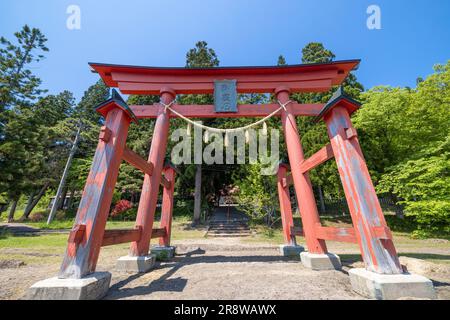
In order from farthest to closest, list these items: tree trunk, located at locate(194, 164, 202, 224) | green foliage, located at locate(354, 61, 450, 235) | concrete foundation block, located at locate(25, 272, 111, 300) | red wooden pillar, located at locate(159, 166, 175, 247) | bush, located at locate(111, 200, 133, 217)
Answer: bush, located at locate(111, 200, 133, 217)
tree trunk, located at locate(194, 164, 202, 224)
green foliage, located at locate(354, 61, 450, 235)
red wooden pillar, located at locate(159, 166, 175, 247)
concrete foundation block, located at locate(25, 272, 111, 300)

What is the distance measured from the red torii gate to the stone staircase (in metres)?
6.62

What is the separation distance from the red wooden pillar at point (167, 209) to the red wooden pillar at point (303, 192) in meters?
3.64

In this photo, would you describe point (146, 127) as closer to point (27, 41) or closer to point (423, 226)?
point (27, 41)

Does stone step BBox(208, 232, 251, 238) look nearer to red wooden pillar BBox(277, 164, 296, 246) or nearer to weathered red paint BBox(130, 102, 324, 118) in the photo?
red wooden pillar BBox(277, 164, 296, 246)

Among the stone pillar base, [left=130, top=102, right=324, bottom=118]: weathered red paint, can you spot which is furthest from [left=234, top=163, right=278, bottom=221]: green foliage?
[left=130, top=102, right=324, bottom=118]: weathered red paint

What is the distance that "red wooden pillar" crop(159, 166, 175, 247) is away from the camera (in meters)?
5.83

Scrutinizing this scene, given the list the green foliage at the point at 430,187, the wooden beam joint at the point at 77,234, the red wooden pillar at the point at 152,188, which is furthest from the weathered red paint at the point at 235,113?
the green foliage at the point at 430,187

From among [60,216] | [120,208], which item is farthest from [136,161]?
[60,216]

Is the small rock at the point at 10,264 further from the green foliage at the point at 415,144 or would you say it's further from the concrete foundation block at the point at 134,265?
the green foliage at the point at 415,144

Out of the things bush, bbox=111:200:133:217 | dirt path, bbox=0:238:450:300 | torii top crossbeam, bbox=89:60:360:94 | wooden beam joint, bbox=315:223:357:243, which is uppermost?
torii top crossbeam, bbox=89:60:360:94

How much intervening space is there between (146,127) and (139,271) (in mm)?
18237

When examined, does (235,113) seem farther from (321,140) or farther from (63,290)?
(321,140)

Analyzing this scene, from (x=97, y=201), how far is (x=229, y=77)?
441 cm
